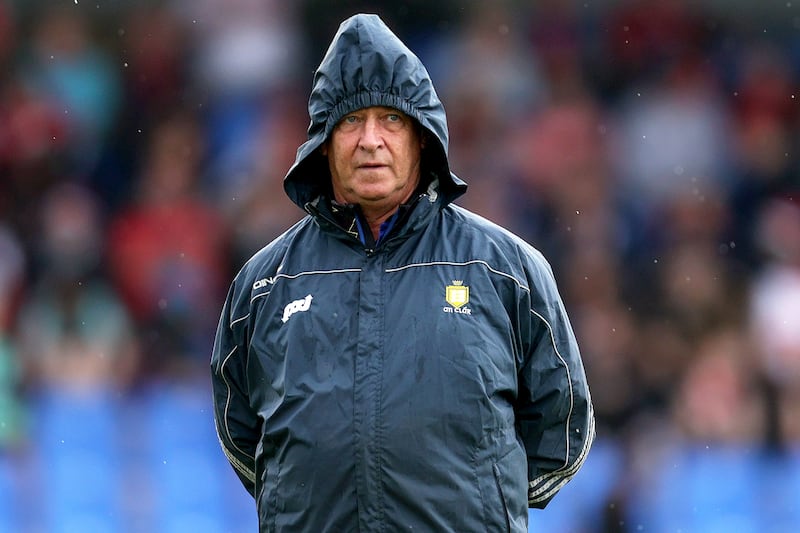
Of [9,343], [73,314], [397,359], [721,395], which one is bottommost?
[721,395]

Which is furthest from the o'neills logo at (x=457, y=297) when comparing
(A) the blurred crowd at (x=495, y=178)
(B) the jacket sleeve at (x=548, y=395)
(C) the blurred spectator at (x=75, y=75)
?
(C) the blurred spectator at (x=75, y=75)

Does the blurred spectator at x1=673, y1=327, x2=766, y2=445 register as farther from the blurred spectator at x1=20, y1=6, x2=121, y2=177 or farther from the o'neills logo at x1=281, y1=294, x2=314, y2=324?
the o'neills logo at x1=281, y1=294, x2=314, y2=324

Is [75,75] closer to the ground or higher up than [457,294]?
higher up

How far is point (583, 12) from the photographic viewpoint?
909cm

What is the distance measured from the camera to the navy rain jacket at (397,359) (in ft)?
11.4

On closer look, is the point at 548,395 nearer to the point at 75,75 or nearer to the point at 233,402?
the point at 233,402

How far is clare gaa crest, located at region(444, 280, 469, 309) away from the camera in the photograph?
11.7 ft

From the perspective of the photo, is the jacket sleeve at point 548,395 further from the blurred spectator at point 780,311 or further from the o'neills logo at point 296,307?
the blurred spectator at point 780,311

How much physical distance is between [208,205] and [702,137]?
2.80m

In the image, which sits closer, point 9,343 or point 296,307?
point 296,307

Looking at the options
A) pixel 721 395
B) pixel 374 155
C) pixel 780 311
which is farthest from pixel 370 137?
pixel 780 311

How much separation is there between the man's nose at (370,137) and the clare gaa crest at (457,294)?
1.26 ft

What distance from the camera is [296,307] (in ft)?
11.9

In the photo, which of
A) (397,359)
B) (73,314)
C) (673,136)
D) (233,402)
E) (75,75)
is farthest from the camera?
(75,75)
